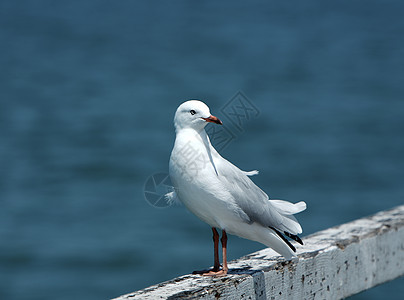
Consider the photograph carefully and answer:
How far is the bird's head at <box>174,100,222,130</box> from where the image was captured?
3.07 meters

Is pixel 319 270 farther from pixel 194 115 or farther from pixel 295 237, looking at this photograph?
pixel 194 115

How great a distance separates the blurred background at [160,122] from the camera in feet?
34.1

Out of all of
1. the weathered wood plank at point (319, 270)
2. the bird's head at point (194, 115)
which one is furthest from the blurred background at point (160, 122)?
the bird's head at point (194, 115)

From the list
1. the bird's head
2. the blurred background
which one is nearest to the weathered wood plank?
the bird's head

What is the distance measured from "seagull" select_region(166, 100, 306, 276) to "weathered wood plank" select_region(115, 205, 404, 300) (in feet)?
0.28

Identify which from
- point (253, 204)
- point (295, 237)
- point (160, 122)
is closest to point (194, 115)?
point (253, 204)

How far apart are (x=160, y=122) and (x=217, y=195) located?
13.2 meters

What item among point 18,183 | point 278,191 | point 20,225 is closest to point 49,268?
point 20,225

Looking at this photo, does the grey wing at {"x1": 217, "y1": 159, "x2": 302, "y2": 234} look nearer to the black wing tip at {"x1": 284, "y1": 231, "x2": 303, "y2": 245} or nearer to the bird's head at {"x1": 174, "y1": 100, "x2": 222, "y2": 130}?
the black wing tip at {"x1": 284, "y1": 231, "x2": 303, "y2": 245}

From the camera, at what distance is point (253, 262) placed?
9.86 ft

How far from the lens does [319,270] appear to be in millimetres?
3025

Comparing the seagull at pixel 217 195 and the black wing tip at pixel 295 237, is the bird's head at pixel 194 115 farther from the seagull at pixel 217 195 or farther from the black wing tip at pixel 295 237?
the black wing tip at pixel 295 237

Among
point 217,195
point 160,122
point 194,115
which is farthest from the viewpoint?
point 160,122

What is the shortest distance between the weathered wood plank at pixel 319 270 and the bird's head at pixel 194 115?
26.0 inches
